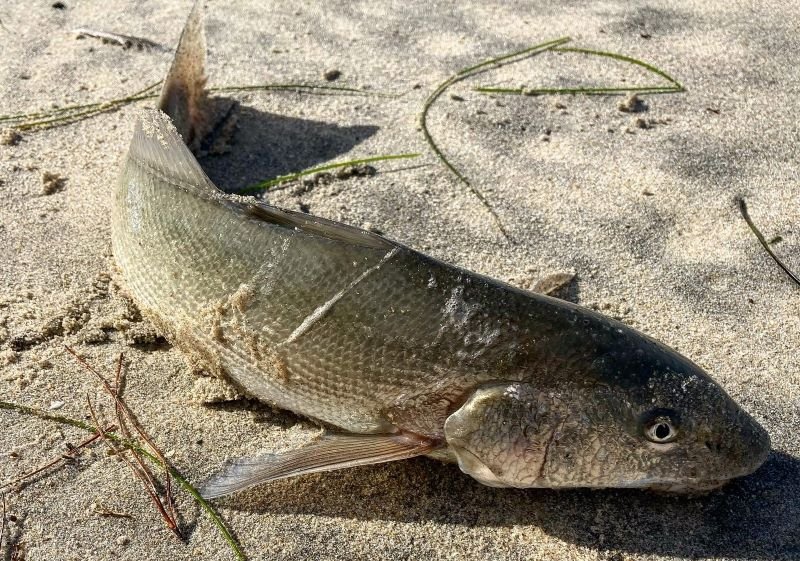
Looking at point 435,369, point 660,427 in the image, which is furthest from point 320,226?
point 660,427

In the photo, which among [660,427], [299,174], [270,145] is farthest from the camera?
[270,145]

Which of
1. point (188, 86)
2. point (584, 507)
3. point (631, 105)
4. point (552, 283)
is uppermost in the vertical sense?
point (188, 86)

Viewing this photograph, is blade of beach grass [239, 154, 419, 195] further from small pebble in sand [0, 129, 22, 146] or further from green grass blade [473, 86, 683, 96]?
small pebble in sand [0, 129, 22, 146]

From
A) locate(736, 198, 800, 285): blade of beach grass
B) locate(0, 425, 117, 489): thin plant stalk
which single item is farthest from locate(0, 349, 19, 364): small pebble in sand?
locate(736, 198, 800, 285): blade of beach grass

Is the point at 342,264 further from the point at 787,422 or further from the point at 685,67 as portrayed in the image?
the point at 685,67

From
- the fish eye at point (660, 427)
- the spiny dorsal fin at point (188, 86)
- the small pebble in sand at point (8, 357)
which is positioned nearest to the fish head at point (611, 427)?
the fish eye at point (660, 427)

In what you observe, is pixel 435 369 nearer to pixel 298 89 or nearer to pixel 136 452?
pixel 136 452

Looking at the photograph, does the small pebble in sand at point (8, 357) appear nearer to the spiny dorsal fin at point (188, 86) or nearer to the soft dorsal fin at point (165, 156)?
the soft dorsal fin at point (165, 156)
